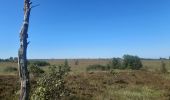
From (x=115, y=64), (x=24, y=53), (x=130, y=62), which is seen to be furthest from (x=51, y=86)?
(x=115, y=64)

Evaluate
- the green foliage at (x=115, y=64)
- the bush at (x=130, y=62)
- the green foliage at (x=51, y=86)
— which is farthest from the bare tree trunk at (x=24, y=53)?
the green foliage at (x=115, y=64)

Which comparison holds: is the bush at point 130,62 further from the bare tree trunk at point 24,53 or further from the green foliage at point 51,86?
the bare tree trunk at point 24,53

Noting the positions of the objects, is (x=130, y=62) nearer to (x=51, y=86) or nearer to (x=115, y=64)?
(x=115, y=64)

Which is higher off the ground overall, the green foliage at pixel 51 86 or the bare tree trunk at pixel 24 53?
the bare tree trunk at pixel 24 53

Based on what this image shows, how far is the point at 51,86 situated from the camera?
14289 millimetres

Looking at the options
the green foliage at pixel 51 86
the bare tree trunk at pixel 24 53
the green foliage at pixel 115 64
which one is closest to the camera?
the bare tree trunk at pixel 24 53

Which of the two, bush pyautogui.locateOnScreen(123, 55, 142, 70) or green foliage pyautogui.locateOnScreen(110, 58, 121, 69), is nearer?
bush pyautogui.locateOnScreen(123, 55, 142, 70)

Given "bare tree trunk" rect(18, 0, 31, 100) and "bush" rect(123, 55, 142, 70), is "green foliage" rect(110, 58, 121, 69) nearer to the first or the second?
"bush" rect(123, 55, 142, 70)

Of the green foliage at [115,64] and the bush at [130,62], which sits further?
the green foliage at [115,64]

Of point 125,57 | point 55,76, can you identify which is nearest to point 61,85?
point 55,76

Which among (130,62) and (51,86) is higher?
(130,62)

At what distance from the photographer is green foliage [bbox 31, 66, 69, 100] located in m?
13.8

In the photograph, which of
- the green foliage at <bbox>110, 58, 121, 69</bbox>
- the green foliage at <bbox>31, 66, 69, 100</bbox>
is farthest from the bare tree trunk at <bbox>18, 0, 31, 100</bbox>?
the green foliage at <bbox>110, 58, 121, 69</bbox>

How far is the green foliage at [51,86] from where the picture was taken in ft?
45.2
